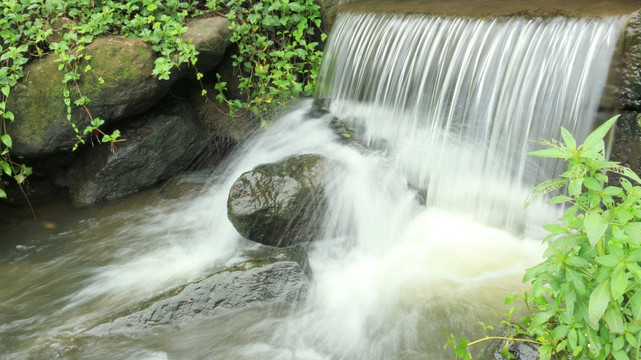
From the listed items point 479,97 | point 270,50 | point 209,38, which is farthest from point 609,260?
point 270,50

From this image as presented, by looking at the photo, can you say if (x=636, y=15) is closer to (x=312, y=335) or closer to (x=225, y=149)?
(x=312, y=335)

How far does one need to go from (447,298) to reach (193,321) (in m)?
1.79

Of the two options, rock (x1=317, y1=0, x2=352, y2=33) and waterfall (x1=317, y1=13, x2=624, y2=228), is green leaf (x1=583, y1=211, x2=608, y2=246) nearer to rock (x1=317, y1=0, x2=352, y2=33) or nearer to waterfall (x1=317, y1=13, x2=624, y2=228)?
waterfall (x1=317, y1=13, x2=624, y2=228)

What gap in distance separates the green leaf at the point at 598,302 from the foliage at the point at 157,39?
4647 mm

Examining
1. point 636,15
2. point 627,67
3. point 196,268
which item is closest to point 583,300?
point 627,67

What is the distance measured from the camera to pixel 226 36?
5996 mm

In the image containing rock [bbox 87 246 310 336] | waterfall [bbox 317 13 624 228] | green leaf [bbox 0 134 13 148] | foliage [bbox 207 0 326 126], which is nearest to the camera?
Answer: rock [bbox 87 246 310 336]

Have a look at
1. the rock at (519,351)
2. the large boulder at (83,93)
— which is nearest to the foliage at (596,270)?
the rock at (519,351)

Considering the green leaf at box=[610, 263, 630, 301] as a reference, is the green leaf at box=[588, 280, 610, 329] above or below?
below

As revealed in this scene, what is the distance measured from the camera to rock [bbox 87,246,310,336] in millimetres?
3445

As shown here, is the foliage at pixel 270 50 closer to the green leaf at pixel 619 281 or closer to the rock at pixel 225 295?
the rock at pixel 225 295

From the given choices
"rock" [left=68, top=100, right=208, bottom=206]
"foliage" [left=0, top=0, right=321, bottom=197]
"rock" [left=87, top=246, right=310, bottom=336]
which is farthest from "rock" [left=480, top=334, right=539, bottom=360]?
"rock" [left=68, top=100, right=208, bottom=206]

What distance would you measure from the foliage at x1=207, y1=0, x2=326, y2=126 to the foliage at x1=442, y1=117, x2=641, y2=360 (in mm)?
4326

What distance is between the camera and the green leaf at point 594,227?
6.19 ft
